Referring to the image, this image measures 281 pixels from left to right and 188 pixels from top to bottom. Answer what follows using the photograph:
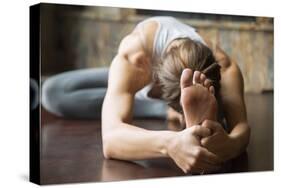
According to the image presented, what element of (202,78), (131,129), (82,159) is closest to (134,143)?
(131,129)

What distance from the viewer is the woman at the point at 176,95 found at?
3.23 m

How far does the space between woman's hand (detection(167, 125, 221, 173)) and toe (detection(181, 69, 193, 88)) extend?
231 mm

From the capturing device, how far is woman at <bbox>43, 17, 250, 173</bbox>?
3.23 m

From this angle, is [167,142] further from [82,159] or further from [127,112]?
[82,159]

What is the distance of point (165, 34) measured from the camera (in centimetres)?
338

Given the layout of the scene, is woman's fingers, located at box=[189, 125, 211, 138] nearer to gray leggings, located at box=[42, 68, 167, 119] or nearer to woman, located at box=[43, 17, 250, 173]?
woman, located at box=[43, 17, 250, 173]

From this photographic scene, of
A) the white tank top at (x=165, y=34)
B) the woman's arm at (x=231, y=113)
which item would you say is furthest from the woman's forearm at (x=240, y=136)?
the white tank top at (x=165, y=34)

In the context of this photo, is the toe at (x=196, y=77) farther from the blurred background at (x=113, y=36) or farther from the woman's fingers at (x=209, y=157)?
the woman's fingers at (x=209, y=157)

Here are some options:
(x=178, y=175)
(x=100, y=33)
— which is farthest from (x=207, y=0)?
(x=178, y=175)

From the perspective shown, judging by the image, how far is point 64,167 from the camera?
3.09 meters

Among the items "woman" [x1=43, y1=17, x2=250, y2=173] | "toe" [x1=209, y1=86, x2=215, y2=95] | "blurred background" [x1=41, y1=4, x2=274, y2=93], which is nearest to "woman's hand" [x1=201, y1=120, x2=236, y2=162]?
"woman" [x1=43, y1=17, x2=250, y2=173]

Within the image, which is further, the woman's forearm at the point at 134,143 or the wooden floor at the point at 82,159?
the woman's forearm at the point at 134,143

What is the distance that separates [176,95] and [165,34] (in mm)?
335

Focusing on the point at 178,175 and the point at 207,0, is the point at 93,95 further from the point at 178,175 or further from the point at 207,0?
the point at 207,0
